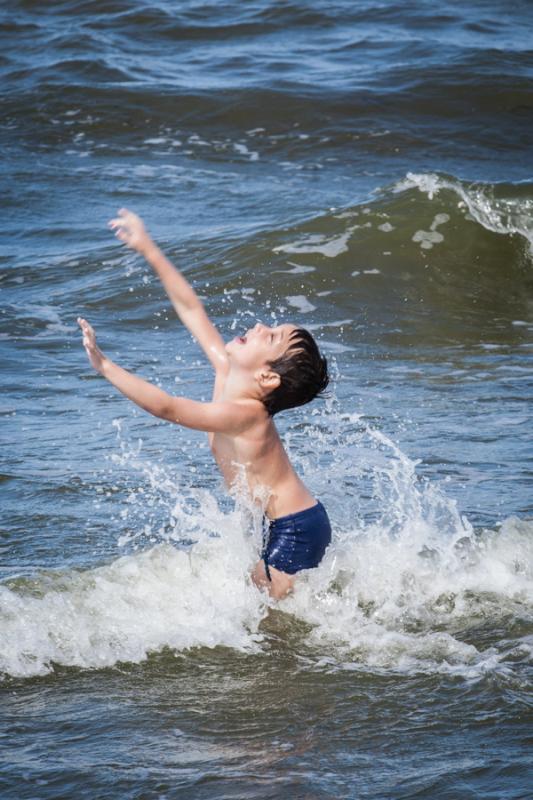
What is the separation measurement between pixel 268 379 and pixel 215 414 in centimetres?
29

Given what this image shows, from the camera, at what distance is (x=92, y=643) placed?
4.89 m

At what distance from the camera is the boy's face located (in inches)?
201

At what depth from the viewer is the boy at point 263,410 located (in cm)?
509

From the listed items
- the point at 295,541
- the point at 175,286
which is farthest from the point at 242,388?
the point at 295,541

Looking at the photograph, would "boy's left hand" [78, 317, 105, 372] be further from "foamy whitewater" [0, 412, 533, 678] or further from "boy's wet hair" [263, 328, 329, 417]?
"foamy whitewater" [0, 412, 533, 678]

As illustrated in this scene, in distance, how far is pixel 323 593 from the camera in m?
5.37

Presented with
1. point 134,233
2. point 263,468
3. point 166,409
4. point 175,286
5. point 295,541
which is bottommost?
point 295,541

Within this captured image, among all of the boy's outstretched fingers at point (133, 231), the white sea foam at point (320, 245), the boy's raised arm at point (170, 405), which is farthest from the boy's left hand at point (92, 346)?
the white sea foam at point (320, 245)

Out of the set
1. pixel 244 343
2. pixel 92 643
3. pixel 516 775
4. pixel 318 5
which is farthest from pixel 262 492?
pixel 318 5

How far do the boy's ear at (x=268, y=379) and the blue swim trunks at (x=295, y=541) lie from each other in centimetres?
63

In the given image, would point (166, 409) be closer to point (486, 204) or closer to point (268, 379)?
point (268, 379)

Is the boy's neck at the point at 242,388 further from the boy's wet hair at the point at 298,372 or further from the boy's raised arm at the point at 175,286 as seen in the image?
the boy's raised arm at the point at 175,286

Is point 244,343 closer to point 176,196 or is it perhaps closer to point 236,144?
point 176,196

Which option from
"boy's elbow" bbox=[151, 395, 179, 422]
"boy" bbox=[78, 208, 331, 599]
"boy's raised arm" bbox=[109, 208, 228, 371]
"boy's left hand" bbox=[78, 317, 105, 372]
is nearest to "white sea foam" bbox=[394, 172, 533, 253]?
"boy's raised arm" bbox=[109, 208, 228, 371]
